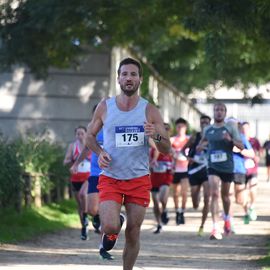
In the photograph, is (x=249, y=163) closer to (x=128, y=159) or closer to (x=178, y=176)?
(x=178, y=176)

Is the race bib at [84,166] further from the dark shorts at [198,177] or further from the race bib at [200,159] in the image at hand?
the dark shorts at [198,177]

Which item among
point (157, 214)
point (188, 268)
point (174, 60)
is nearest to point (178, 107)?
point (174, 60)

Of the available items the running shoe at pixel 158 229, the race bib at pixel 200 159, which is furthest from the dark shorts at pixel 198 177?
the running shoe at pixel 158 229

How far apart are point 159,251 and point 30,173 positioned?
4808 millimetres

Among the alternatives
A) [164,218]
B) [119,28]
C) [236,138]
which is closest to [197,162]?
[164,218]

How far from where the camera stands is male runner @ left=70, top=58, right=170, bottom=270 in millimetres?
9648

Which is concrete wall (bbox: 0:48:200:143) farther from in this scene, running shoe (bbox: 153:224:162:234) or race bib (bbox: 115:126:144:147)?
race bib (bbox: 115:126:144:147)

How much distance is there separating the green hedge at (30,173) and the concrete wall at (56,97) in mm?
4290

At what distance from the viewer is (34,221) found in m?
17.9

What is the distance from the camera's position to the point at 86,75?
28219mm

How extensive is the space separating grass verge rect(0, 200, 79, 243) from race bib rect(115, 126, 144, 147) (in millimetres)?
5657

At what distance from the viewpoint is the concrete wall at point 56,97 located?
1106 inches

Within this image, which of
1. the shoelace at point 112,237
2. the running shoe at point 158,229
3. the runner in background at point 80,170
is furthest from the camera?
the running shoe at point 158,229

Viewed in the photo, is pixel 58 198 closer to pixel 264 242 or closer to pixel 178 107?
pixel 264 242
